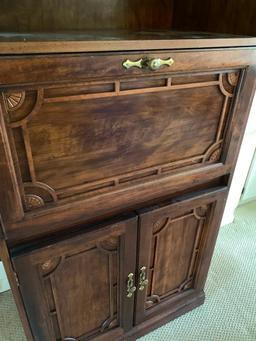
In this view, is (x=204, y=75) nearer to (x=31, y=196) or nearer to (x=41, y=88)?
(x=41, y=88)

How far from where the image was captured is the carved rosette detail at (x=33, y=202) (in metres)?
0.61

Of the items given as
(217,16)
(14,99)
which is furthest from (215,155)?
(14,99)

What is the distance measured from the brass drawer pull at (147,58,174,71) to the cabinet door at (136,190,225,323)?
1.32ft

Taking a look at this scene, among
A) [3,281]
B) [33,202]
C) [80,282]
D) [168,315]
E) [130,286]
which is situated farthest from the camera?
[3,281]

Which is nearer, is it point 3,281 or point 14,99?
point 14,99

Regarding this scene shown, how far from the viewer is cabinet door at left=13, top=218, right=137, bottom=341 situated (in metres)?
0.71

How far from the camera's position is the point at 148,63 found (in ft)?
1.84

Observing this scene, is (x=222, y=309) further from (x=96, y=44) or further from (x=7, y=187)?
(x=96, y=44)

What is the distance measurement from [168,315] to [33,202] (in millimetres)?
860

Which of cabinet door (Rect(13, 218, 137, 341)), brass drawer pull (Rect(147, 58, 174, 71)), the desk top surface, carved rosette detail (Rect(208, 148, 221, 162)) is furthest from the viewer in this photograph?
carved rosette detail (Rect(208, 148, 221, 162))

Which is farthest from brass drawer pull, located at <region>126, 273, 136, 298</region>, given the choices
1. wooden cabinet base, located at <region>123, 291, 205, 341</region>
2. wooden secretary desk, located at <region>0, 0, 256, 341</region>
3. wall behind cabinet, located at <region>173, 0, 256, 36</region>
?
wall behind cabinet, located at <region>173, 0, 256, 36</region>

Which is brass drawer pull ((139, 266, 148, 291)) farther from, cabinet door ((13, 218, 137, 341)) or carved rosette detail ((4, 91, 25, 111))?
carved rosette detail ((4, 91, 25, 111))

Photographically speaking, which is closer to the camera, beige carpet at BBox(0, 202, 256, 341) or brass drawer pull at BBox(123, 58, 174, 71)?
brass drawer pull at BBox(123, 58, 174, 71)

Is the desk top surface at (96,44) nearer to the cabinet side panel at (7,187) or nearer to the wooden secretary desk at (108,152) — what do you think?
the wooden secretary desk at (108,152)
